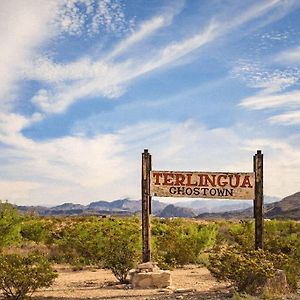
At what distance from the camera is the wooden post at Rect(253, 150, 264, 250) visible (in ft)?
44.7

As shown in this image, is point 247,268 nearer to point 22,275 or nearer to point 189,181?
point 189,181

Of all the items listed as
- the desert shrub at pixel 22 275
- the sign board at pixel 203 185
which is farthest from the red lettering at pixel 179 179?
the desert shrub at pixel 22 275

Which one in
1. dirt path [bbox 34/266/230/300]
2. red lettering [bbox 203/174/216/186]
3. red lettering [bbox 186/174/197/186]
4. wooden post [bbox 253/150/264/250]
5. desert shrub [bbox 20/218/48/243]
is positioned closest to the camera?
dirt path [bbox 34/266/230/300]

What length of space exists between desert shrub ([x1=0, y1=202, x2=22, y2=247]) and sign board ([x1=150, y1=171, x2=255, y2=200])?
10853 millimetres

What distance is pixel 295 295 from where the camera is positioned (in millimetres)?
12805

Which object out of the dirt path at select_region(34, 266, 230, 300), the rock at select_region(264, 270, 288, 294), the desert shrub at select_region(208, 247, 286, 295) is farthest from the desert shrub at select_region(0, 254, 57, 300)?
the rock at select_region(264, 270, 288, 294)

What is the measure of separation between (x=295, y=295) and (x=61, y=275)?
969 cm

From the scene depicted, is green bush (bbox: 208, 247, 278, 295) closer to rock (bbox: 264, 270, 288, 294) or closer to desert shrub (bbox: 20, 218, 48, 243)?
rock (bbox: 264, 270, 288, 294)

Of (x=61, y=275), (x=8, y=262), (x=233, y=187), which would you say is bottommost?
(x=61, y=275)

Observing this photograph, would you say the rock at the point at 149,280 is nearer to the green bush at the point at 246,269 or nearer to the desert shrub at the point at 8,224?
the green bush at the point at 246,269

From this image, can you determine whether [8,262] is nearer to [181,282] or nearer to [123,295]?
[123,295]

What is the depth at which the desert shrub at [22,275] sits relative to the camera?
1198 centimetres

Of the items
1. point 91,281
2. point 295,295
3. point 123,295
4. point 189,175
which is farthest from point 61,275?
point 295,295

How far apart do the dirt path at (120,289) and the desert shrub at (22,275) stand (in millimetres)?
1007
